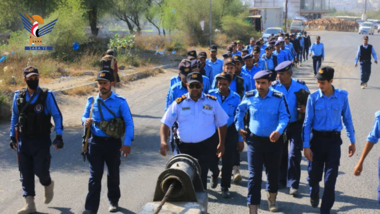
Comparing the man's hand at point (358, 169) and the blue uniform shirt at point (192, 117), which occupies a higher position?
the blue uniform shirt at point (192, 117)

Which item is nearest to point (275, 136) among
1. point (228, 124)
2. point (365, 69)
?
point (228, 124)

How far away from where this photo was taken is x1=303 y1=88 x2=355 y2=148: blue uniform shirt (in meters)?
5.28

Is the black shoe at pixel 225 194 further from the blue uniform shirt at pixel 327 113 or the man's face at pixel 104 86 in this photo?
the man's face at pixel 104 86

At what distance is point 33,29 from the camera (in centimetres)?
2117

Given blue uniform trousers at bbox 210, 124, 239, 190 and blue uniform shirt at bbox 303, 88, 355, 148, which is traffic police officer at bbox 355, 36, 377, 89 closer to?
blue uniform trousers at bbox 210, 124, 239, 190

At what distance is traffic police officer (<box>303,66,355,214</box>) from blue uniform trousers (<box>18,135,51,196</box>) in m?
3.23

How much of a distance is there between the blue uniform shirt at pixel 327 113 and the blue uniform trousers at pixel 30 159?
3225 millimetres

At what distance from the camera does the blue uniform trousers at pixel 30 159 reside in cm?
551

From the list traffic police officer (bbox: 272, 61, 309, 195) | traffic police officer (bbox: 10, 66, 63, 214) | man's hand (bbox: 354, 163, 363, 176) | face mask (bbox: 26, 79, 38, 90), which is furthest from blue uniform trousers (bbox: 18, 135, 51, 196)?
man's hand (bbox: 354, 163, 363, 176)

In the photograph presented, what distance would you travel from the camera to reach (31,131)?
5.46 metres

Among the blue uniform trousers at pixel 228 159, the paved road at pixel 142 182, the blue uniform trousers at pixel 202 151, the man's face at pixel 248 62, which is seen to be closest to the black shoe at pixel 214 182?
the paved road at pixel 142 182

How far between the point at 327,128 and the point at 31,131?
11.8 ft

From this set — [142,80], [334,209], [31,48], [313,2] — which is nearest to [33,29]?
[31,48]

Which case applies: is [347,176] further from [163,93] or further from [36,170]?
[163,93]
